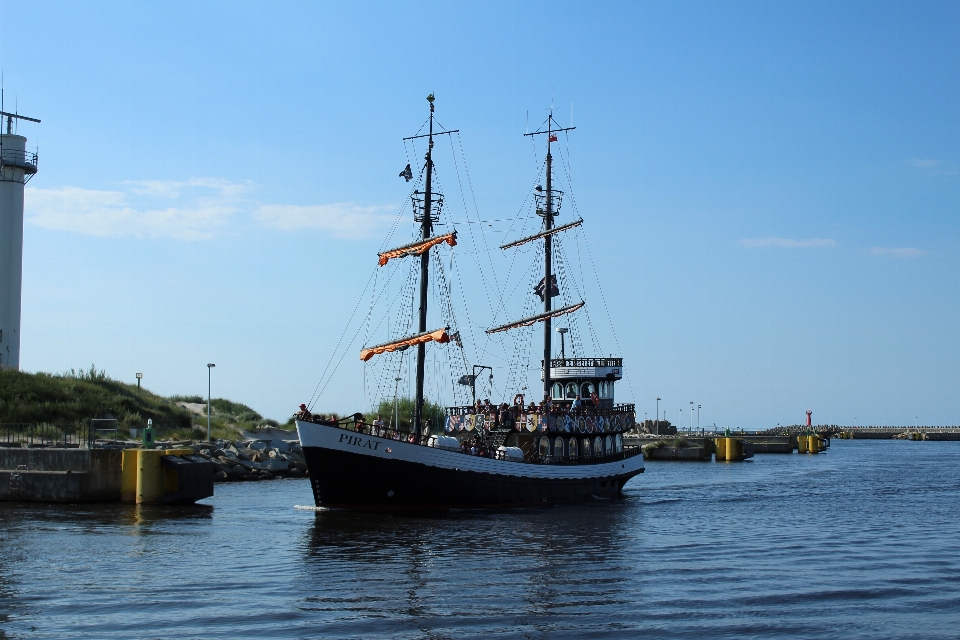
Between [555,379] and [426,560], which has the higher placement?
[555,379]

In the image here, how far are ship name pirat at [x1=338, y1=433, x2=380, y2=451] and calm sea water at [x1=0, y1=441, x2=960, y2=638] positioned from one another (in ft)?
8.94

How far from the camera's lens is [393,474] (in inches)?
1500

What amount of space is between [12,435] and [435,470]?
25.8 m

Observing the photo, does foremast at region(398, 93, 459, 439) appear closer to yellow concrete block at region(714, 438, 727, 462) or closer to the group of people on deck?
the group of people on deck

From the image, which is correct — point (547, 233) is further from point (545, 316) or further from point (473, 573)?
point (473, 573)

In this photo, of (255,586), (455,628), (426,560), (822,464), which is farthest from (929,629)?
(822,464)

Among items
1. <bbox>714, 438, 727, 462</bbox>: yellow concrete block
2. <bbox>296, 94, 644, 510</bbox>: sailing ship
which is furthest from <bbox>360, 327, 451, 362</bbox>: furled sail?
<bbox>714, 438, 727, 462</bbox>: yellow concrete block

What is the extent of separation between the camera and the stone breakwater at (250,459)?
54719 mm

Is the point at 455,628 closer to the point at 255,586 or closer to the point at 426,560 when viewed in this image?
the point at 255,586

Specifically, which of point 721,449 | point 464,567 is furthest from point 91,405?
point 721,449

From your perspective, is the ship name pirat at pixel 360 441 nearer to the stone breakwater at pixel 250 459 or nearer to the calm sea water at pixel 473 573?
the calm sea water at pixel 473 573

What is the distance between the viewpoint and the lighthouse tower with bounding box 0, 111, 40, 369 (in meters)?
61.8

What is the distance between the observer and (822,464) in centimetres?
9225

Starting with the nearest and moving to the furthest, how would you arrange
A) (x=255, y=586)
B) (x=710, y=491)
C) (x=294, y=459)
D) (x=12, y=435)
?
(x=255, y=586)
(x=12, y=435)
(x=710, y=491)
(x=294, y=459)
